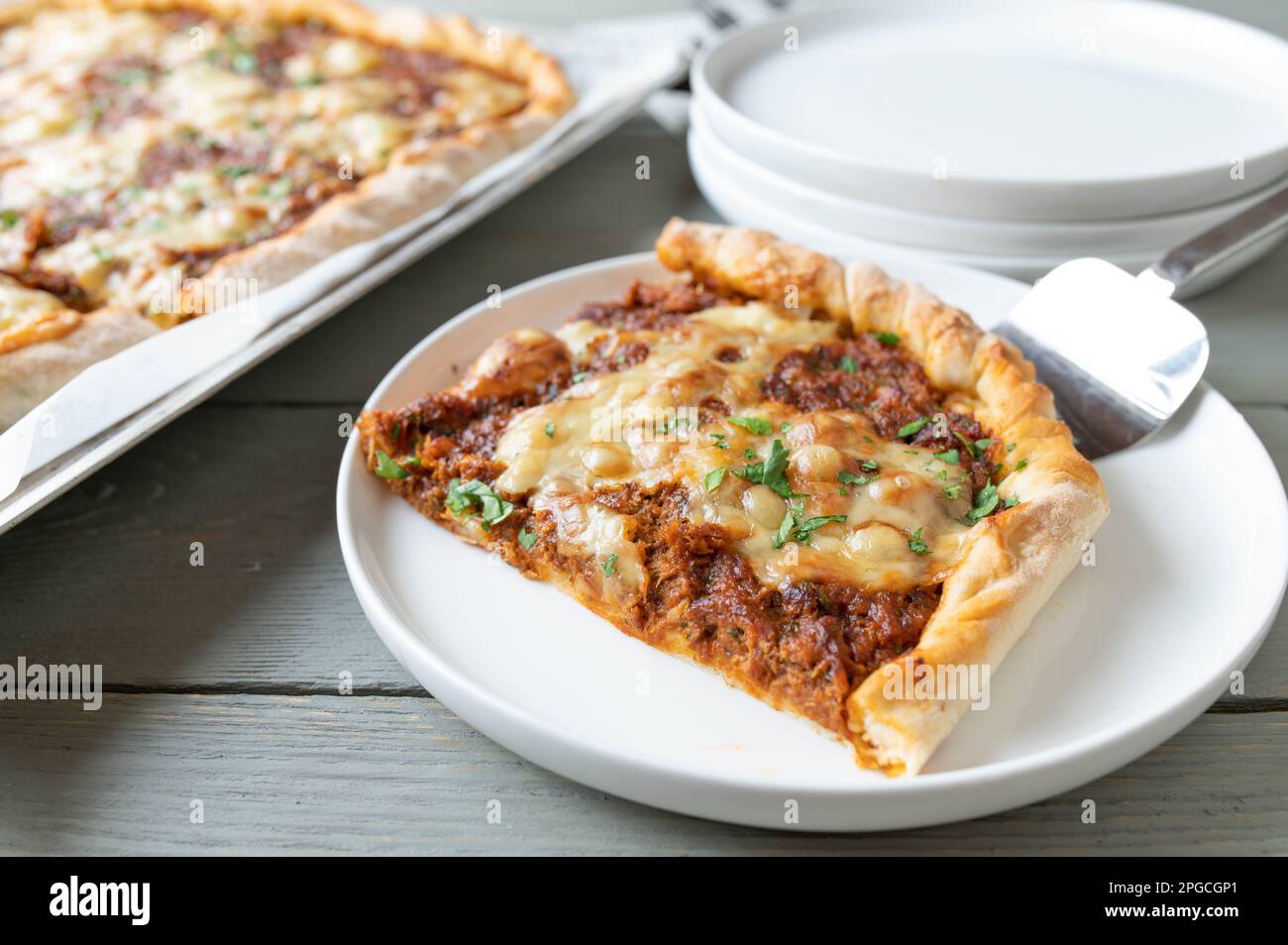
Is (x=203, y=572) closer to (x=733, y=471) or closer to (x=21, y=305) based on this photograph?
(x=21, y=305)

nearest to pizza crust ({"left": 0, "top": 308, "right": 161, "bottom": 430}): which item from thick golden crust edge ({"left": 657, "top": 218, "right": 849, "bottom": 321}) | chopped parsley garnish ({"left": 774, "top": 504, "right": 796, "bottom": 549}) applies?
thick golden crust edge ({"left": 657, "top": 218, "right": 849, "bottom": 321})

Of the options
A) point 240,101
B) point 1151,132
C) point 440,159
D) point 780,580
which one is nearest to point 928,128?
point 1151,132

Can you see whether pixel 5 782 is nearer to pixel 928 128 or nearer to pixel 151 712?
pixel 151 712

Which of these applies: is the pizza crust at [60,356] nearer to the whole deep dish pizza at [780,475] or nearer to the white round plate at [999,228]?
the whole deep dish pizza at [780,475]

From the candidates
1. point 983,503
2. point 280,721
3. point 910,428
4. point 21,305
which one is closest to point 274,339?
point 21,305

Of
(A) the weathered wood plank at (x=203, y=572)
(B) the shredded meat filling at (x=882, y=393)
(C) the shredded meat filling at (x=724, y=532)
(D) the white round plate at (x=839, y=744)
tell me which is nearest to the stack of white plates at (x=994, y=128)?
(B) the shredded meat filling at (x=882, y=393)

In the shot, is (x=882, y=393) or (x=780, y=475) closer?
(x=780, y=475)

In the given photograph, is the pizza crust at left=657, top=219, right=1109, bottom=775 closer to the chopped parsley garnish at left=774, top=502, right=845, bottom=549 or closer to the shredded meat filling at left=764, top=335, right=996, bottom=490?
the shredded meat filling at left=764, top=335, right=996, bottom=490
